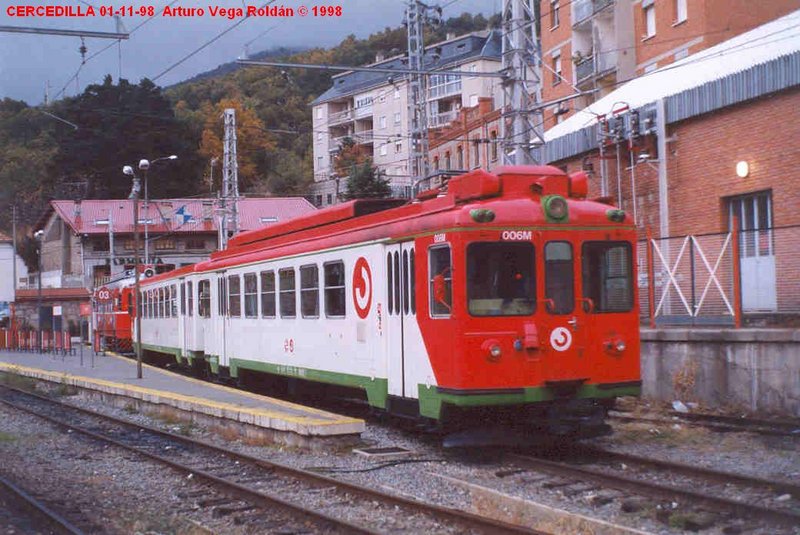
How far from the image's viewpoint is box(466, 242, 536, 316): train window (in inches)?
423

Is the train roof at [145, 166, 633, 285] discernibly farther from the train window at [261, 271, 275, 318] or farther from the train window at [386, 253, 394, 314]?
the train window at [261, 271, 275, 318]

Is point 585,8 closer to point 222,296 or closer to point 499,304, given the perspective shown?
point 222,296

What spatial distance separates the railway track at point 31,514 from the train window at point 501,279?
4.59 m

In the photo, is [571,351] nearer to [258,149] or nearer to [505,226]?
[505,226]

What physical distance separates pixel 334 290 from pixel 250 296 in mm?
4436

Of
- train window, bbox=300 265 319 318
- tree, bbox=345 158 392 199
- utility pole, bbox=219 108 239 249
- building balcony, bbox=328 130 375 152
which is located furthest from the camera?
building balcony, bbox=328 130 375 152

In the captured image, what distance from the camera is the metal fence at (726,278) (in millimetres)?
14445

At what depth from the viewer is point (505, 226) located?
35.7ft

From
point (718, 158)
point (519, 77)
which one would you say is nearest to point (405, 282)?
point (519, 77)

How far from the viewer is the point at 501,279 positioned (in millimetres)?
10891

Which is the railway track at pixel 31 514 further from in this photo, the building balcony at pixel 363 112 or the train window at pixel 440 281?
the building balcony at pixel 363 112

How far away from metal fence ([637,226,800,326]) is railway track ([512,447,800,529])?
476cm

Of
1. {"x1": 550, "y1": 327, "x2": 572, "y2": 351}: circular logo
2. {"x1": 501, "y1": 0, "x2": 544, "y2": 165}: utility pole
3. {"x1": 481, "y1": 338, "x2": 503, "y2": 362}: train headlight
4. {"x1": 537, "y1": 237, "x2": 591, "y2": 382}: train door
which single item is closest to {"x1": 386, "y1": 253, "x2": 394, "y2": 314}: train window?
{"x1": 481, "y1": 338, "x2": 503, "y2": 362}: train headlight

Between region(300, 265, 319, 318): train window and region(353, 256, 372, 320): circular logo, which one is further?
region(300, 265, 319, 318): train window
